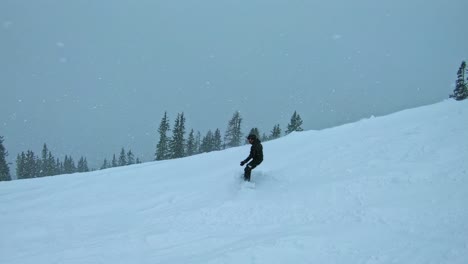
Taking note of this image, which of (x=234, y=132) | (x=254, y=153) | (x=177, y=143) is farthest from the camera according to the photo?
(x=234, y=132)

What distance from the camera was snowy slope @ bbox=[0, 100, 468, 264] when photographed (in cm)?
791

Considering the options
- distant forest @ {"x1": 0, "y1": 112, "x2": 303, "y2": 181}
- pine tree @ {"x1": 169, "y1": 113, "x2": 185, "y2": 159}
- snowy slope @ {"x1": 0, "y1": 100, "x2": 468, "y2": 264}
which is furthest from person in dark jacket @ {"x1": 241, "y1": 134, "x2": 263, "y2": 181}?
pine tree @ {"x1": 169, "y1": 113, "x2": 185, "y2": 159}

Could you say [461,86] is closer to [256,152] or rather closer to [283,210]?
[256,152]

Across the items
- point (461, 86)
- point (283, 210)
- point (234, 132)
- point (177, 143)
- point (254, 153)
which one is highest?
point (461, 86)

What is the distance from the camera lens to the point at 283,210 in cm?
1096

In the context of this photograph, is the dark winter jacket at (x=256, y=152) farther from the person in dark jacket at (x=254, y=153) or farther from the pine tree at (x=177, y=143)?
the pine tree at (x=177, y=143)

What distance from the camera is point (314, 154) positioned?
56.6 feet

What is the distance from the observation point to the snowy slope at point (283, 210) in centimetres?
791

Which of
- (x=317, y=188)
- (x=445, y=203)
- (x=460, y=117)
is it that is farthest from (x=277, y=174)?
(x=460, y=117)

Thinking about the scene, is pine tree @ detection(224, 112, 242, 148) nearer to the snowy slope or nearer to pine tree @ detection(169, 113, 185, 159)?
pine tree @ detection(169, 113, 185, 159)

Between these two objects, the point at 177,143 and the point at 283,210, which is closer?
the point at 283,210

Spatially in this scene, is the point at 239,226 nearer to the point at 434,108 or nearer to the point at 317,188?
the point at 317,188

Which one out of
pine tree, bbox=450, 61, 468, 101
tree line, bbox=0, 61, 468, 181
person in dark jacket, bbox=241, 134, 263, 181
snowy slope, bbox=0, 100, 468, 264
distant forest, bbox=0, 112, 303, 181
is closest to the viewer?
snowy slope, bbox=0, 100, 468, 264

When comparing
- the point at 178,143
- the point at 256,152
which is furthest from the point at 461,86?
the point at 256,152
